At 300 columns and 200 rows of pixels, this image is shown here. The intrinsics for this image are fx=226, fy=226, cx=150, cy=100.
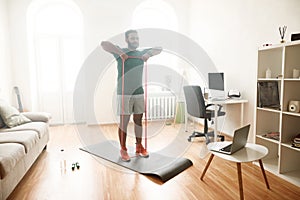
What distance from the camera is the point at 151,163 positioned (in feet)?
8.48

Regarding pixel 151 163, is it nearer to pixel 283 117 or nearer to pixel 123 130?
pixel 123 130

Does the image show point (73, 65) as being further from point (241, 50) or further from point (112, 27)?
point (241, 50)

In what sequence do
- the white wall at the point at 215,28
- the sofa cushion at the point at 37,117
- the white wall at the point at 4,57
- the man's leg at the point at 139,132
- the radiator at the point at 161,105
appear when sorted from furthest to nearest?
the radiator at the point at 161,105 → the white wall at the point at 4,57 → the sofa cushion at the point at 37,117 → the white wall at the point at 215,28 → the man's leg at the point at 139,132

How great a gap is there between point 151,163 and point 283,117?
1.46 metres

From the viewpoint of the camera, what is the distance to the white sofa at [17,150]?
1.77 metres

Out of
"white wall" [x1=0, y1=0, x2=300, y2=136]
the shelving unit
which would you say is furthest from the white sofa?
the shelving unit

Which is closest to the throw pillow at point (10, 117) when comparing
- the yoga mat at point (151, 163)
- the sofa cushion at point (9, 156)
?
the sofa cushion at point (9, 156)

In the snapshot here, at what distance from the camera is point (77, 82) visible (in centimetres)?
468

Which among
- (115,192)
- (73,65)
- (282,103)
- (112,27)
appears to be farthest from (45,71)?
(282,103)

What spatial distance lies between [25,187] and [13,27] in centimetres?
318

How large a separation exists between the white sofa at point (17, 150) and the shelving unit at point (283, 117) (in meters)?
2.44

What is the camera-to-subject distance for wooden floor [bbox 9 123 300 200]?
6.43 feet

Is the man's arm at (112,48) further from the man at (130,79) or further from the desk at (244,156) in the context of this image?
the desk at (244,156)

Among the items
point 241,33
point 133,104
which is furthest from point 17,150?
point 241,33
